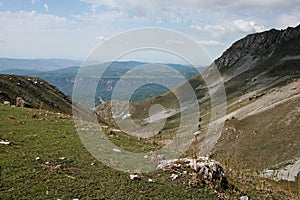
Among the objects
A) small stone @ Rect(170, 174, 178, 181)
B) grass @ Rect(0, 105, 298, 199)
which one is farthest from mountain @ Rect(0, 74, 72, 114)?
small stone @ Rect(170, 174, 178, 181)

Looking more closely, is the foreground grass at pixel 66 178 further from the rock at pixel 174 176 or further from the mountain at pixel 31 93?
the mountain at pixel 31 93

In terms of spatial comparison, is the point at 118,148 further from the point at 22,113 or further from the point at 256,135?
the point at 256,135

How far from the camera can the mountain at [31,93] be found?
53.8 meters

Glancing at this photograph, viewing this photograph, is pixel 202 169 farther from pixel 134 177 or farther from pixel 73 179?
pixel 73 179

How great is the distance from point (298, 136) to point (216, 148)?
1936cm

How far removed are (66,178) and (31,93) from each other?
51050mm

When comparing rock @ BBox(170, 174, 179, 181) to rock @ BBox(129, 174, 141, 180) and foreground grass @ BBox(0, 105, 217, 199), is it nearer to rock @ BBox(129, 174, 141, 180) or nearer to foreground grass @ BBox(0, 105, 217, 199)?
foreground grass @ BBox(0, 105, 217, 199)

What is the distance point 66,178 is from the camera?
51.3ft

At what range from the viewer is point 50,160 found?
17859 millimetres

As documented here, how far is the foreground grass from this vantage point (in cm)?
1418

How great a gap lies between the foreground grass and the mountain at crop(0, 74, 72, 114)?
108 ft

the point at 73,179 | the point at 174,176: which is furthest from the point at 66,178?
the point at 174,176

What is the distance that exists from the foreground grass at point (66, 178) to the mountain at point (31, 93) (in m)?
32.9

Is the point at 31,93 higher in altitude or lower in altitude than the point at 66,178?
higher
